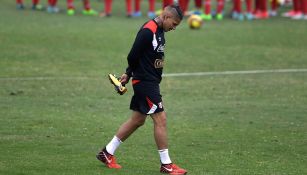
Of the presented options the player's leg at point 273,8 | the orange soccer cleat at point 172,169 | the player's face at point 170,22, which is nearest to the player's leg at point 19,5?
the player's leg at point 273,8

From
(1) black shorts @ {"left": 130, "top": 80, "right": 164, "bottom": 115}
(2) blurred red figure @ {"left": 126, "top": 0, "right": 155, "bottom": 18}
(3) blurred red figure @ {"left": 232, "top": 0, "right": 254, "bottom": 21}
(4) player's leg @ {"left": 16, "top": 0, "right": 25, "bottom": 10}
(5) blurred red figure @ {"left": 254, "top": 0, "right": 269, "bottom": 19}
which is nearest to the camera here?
(1) black shorts @ {"left": 130, "top": 80, "right": 164, "bottom": 115}

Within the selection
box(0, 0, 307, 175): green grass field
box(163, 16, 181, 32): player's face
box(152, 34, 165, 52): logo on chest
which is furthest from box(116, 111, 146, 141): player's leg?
box(163, 16, 181, 32): player's face

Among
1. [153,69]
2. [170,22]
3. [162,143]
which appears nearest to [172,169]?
[162,143]

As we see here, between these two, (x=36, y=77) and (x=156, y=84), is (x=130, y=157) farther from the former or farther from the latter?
(x=36, y=77)

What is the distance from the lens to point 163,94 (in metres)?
17.2

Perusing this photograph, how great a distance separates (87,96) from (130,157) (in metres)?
5.80

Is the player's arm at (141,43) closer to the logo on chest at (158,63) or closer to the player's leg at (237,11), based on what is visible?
the logo on chest at (158,63)

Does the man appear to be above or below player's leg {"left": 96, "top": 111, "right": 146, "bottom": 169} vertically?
above

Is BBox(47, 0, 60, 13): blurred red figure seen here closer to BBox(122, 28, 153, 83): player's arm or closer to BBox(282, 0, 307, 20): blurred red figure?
BBox(282, 0, 307, 20): blurred red figure

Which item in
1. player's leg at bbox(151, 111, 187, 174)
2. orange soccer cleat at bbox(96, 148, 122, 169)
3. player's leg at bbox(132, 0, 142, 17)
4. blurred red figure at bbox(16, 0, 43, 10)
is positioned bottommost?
blurred red figure at bbox(16, 0, 43, 10)

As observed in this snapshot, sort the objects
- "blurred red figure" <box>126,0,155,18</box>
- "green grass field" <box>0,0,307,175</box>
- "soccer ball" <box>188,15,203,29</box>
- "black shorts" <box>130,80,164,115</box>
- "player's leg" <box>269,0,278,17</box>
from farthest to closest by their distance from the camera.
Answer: "player's leg" <box>269,0,278,17</box>, "blurred red figure" <box>126,0,155,18</box>, "soccer ball" <box>188,15,203,29</box>, "green grass field" <box>0,0,307,175</box>, "black shorts" <box>130,80,164,115</box>

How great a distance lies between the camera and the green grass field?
1079cm

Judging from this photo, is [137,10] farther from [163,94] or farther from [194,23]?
[163,94]

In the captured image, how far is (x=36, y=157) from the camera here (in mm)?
10586
